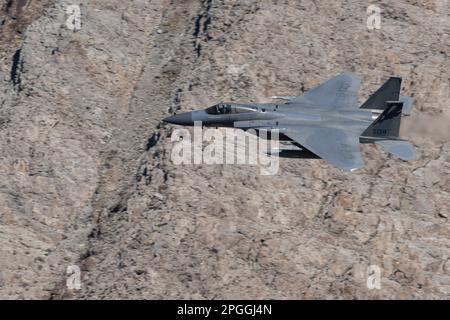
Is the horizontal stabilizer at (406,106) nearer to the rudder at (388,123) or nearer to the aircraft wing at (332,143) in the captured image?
the rudder at (388,123)

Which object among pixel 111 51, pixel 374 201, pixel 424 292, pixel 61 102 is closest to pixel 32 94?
pixel 61 102

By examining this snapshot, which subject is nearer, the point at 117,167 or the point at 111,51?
the point at 117,167

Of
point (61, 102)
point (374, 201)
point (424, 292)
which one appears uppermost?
point (61, 102)

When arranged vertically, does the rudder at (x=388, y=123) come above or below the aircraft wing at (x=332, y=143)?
above

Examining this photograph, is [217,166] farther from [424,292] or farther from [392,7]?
[392,7]

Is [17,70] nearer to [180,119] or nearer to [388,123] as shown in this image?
[180,119]

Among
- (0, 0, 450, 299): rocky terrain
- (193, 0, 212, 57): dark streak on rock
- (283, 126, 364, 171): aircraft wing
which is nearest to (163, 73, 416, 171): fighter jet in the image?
(283, 126, 364, 171): aircraft wing

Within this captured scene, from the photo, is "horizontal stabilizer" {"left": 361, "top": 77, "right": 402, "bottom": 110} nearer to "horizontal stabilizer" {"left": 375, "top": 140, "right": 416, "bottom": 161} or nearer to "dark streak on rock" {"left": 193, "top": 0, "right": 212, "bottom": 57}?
"horizontal stabilizer" {"left": 375, "top": 140, "right": 416, "bottom": 161}

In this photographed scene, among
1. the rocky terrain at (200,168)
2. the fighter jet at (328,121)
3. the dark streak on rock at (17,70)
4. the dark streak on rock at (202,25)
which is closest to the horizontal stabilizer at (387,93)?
the fighter jet at (328,121)
